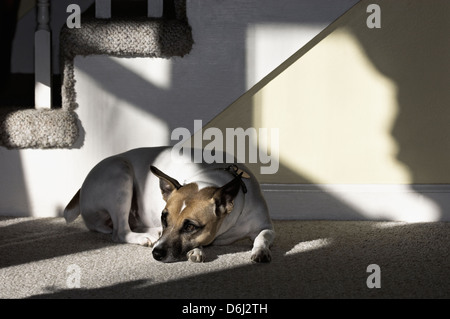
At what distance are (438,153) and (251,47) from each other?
88cm

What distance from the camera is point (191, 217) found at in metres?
2.19

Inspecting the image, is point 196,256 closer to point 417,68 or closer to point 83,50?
point 83,50

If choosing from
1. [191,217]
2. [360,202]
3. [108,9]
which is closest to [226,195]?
[191,217]

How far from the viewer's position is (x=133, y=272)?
84.0 inches

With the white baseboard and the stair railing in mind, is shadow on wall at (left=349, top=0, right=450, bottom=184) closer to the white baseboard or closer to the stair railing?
the white baseboard

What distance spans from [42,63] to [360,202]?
4.66 ft

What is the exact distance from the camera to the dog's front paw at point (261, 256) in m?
2.24

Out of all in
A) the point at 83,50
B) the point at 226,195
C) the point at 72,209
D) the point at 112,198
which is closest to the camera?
the point at 226,195

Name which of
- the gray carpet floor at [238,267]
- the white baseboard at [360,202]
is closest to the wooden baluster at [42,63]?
the gray carpet floor at [238,267]

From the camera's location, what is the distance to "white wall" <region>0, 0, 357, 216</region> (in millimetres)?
2861
